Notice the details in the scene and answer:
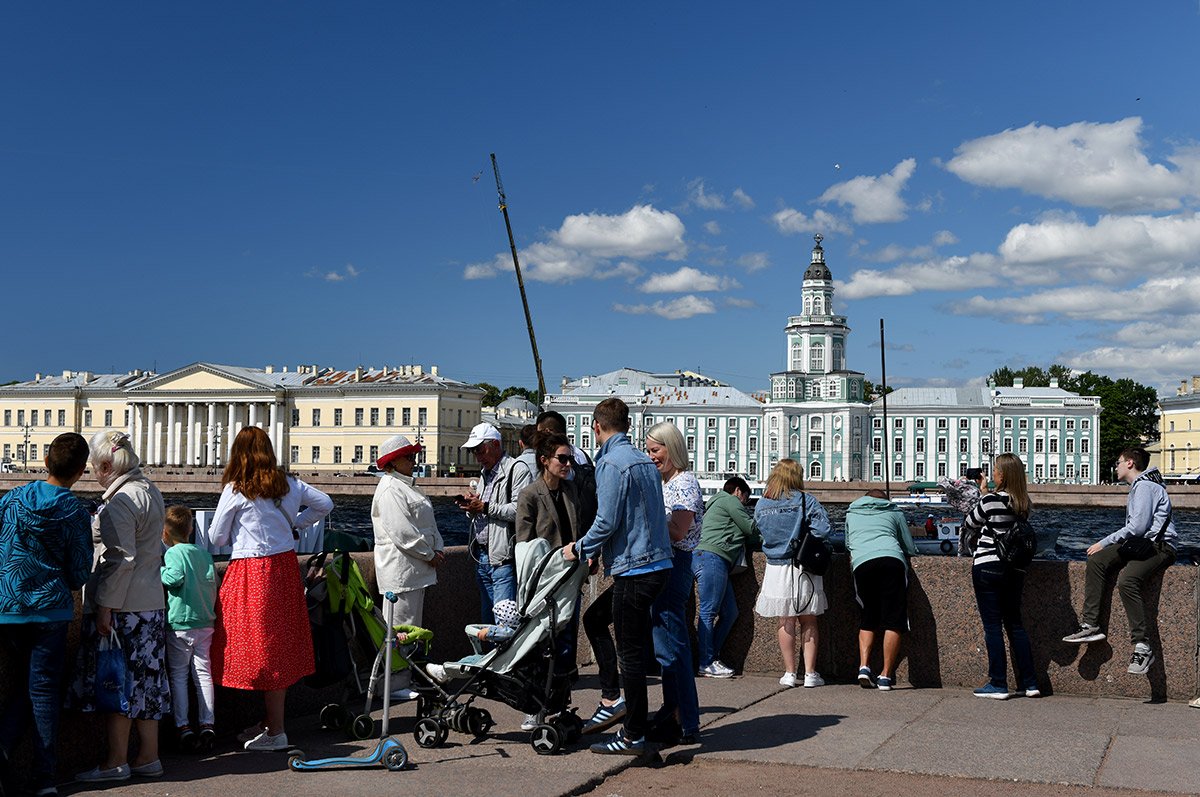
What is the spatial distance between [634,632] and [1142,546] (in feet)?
10.4

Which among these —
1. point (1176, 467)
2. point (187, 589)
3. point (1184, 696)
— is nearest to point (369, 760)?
point (187, 589)

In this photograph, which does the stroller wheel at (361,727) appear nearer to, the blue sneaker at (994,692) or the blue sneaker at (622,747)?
the blue sneaker at (622,747)

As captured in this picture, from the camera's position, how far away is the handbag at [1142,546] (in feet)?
23.7

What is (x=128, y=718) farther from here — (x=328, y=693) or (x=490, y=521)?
(x=490, y=521)

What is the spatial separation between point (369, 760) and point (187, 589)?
3.86ft

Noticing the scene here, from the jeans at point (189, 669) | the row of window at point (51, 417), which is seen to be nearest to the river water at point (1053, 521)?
the jeans at point (189, 669)

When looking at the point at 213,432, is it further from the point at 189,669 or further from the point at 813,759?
the point at 813,759

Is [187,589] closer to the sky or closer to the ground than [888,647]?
closer to the sky

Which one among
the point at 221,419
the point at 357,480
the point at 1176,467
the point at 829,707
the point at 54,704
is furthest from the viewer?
the point at 221,419

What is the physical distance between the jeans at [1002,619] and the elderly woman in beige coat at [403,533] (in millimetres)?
3126

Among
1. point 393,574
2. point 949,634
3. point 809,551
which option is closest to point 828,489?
point 949,634

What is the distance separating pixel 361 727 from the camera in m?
6.32

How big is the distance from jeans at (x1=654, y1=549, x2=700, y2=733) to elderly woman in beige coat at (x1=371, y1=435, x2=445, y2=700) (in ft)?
4.24

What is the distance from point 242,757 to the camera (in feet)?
19.7
